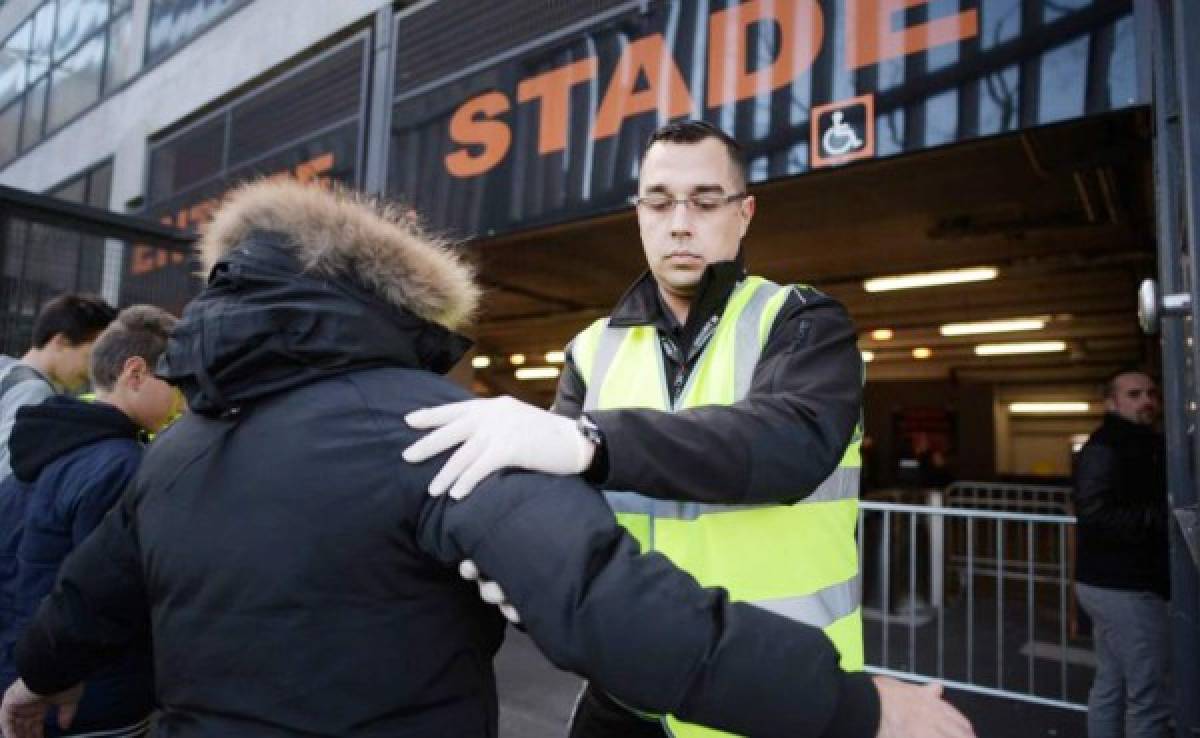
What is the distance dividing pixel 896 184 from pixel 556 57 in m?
3.02

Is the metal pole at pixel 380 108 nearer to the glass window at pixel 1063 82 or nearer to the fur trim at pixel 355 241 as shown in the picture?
the glass window at pixel 1063 82

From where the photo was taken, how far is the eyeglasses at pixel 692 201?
1.98 m

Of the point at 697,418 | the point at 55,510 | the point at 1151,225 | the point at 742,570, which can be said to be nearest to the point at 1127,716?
the point at 742,570

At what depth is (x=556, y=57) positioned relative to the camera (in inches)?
220

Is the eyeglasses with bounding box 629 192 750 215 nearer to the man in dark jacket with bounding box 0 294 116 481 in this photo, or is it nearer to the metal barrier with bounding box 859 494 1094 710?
the man in dark jacket with bounding box 0 294 116 481

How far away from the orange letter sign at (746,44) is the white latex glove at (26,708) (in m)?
4.28

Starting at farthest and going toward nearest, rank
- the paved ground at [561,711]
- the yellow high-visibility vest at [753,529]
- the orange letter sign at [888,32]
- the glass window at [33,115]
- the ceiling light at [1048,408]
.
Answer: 1. the ceiling light at [1048,408]
2. the glass window at [33,115]
3. the paved ground at [561,711]
4. the orange letter sign at [888,32]
5. the yellow high-visibility vest at [753,529]

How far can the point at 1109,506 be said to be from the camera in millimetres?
4121

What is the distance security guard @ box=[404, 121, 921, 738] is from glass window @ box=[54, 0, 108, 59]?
14.1 meters

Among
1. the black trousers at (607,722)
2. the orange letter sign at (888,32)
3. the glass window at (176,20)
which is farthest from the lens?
the glass window at (176,20)

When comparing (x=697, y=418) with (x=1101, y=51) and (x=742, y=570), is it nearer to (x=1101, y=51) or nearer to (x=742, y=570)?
(x=742, y=570)

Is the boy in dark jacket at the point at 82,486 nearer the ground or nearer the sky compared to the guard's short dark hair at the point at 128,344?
nearer the ground

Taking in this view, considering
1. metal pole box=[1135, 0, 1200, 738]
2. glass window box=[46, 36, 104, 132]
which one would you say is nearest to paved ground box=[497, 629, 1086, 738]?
metal pole box=[1135, 0, 1200, 738]

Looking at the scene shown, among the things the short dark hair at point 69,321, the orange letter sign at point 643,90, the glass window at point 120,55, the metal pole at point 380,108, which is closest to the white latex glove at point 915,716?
the short dark hair at point 69,321
